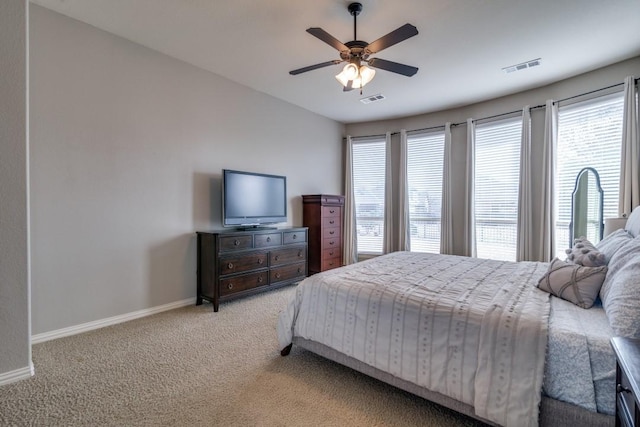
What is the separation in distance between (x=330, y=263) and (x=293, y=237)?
1104mm

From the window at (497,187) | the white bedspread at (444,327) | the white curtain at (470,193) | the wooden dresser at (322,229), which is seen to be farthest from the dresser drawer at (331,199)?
the white bedspread at (444,327)

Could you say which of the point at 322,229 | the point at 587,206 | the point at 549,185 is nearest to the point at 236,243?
the point at 322,229

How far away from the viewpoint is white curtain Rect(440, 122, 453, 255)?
4809 millimetres

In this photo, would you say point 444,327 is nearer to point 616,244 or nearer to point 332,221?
point 616,244

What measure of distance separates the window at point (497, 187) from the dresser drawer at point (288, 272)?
9.21ft

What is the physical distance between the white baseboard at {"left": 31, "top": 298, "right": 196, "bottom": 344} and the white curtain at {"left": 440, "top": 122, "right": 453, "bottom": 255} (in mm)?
3927

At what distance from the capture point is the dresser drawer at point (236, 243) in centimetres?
334

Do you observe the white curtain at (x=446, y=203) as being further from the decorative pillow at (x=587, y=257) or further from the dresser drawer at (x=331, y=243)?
the decorative pillow at (x=587, y=257)

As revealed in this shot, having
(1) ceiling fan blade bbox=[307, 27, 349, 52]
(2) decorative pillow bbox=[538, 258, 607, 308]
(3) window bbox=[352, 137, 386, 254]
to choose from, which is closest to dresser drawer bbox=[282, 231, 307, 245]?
(3) window bbox=[352, 137, 386, 254]

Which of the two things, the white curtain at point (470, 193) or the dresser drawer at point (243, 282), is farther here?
the white curtain at point (470, 193)

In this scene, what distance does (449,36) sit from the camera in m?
2.85

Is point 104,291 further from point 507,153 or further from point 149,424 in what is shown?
point 507,153

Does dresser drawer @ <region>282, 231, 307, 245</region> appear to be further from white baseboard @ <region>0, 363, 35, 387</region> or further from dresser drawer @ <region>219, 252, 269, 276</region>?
white baseboard @ <region>0, 363, 35, 387</region>

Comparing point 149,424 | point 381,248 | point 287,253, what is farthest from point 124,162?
point 381,248
